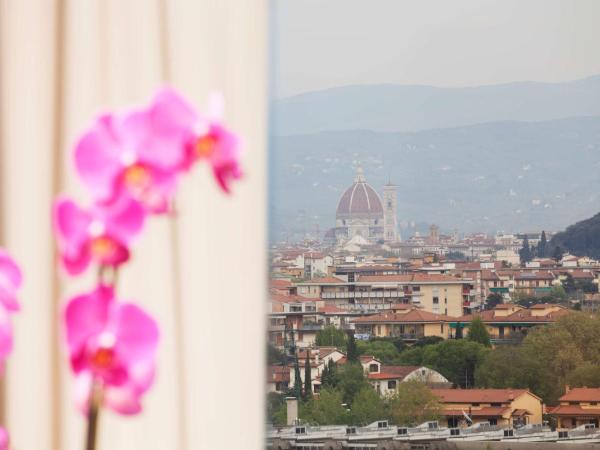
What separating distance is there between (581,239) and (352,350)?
1.95 ft

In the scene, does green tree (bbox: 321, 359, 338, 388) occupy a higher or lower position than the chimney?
higher

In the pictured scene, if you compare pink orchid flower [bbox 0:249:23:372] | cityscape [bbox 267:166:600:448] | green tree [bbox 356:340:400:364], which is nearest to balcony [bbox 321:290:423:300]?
cityscape [bbox 267:166:600:448]

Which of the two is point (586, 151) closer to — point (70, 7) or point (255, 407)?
point (255, 407)

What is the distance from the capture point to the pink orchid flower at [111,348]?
1.38ft

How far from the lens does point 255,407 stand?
1443mm

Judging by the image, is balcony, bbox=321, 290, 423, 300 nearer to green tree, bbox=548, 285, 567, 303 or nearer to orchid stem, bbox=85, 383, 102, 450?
green tree, bbox=548, 285, 567, 303

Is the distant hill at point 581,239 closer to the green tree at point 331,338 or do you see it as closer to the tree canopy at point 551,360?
the tree canopy at point 551,360

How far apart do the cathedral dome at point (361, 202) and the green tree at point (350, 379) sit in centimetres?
35

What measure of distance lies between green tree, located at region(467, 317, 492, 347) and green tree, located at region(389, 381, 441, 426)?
6.4 inches

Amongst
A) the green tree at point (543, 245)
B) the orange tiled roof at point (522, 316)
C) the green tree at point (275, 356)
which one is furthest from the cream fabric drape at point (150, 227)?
the green tree at point (543, 245)

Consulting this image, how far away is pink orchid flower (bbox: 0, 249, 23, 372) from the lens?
0.46 m

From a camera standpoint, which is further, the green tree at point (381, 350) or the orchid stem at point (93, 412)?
the green tree at point (381, 350)

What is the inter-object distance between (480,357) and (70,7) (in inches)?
45.9

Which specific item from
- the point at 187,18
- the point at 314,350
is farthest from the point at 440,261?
the point at 187,18
